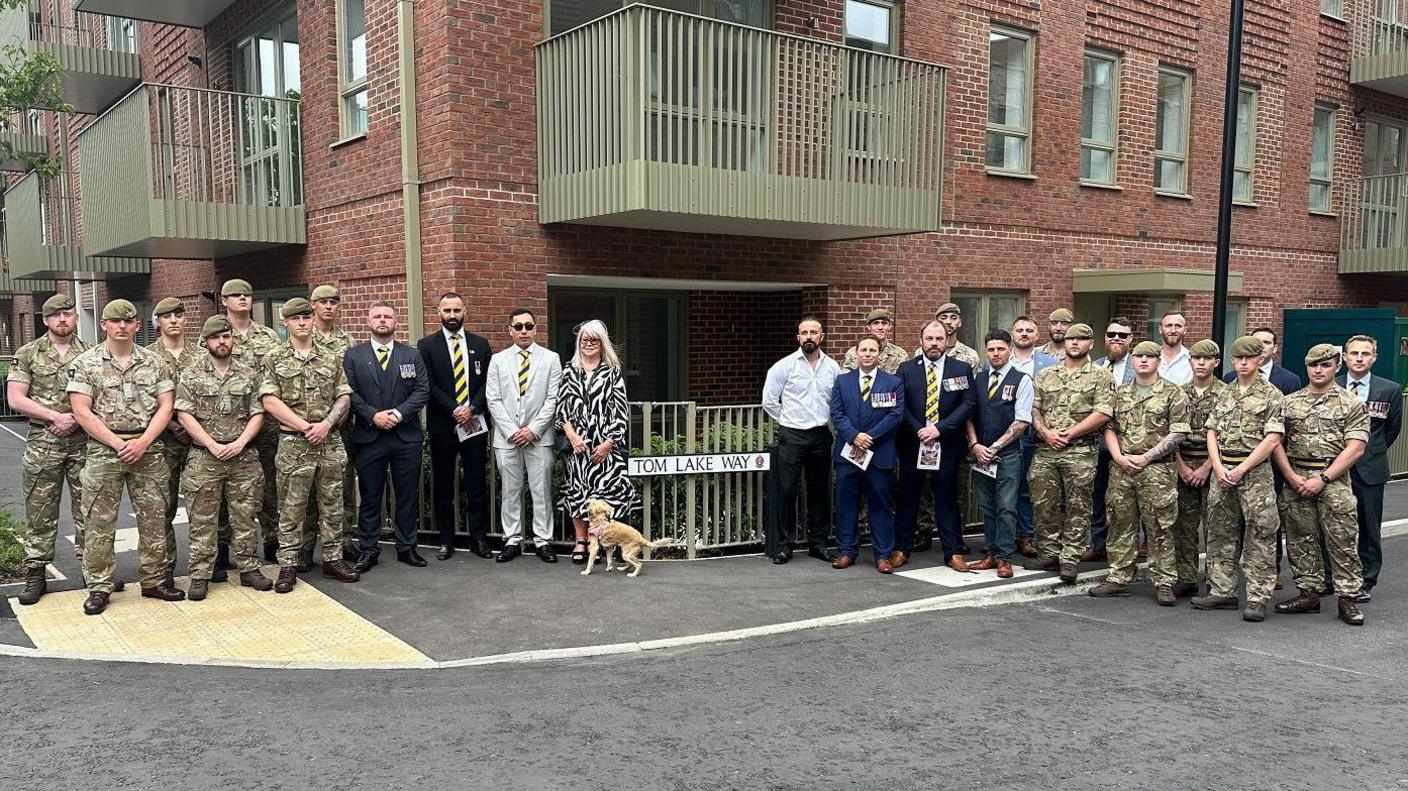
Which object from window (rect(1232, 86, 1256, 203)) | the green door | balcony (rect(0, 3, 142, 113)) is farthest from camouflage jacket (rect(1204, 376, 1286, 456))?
balcony (rect(0, 3, 142, 113))

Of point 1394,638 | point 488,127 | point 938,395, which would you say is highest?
point 488,127

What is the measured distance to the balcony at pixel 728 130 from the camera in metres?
8.81

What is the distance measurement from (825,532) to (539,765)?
458cm

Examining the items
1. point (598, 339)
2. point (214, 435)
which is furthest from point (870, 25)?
point (214, 435)

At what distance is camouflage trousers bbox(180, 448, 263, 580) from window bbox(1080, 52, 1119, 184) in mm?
11295

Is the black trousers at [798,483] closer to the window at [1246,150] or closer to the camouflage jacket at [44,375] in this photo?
the camouflage jacket at [44,375]

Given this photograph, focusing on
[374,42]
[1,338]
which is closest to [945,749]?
[374,42]

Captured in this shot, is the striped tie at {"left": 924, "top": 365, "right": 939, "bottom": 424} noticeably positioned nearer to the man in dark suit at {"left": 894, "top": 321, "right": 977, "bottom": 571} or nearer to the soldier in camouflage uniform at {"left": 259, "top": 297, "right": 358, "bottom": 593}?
the man in dark suit at {"left": 894, "top": 321, "right": 977, "bottom": 571}

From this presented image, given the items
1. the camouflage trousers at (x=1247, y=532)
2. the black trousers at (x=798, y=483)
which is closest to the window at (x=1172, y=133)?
the camouflage trousers at (x=1247, y=532)

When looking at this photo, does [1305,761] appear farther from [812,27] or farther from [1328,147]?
[1328,147]

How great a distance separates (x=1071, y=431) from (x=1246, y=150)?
34.6 ft

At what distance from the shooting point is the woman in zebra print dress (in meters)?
8.13

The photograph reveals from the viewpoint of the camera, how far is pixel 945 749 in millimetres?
4676

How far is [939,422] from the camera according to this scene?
8.12 meters
